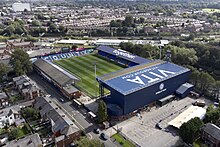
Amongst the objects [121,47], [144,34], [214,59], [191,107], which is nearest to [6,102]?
[191,107]

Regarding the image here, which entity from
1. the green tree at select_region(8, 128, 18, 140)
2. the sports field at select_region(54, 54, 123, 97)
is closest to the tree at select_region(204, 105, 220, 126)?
the sports field at select_region(54, 54, 123, 97)

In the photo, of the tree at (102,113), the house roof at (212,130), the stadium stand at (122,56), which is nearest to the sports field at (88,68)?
the stadium stand at (122,56)

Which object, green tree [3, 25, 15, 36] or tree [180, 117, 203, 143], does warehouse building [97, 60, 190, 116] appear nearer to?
tree [180, 117, 203, 143]

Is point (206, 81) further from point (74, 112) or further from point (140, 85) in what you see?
point (74, 112)

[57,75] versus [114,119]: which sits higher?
[57,75]

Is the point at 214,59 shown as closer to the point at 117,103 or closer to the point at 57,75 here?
the point at 117,103

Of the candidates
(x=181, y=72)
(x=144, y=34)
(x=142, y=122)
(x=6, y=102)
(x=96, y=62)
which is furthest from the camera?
(x=144, y=34)

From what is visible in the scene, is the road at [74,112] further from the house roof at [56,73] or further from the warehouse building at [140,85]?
the warehouse building at [140,85]
